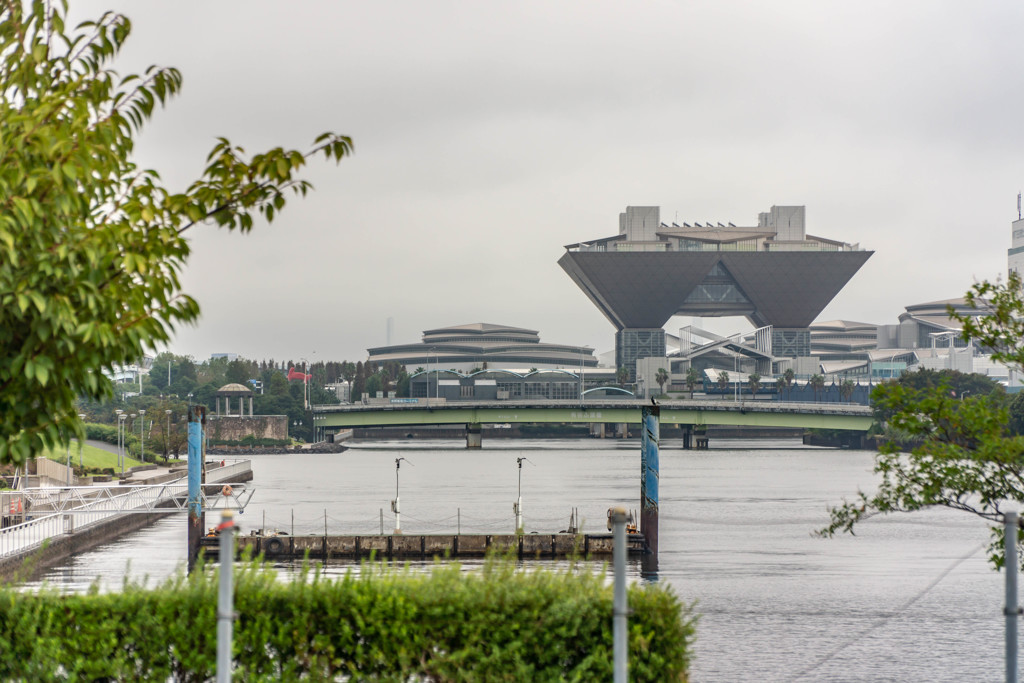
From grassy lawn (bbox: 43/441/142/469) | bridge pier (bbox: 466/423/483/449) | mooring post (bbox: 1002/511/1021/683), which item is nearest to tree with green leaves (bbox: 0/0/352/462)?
mooring post (bbox: 1002/511/1021/683)

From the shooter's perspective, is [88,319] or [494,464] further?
[494,464]

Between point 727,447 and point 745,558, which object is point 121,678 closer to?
point 745,558

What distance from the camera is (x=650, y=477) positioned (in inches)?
1775

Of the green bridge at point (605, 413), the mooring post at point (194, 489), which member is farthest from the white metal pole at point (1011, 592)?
the green bridge at point (605, 413)

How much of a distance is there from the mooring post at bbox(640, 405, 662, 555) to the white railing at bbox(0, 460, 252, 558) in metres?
19.7

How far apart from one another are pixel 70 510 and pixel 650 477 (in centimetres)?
2304

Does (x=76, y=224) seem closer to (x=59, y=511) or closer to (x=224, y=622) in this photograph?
(x=224, y=622)

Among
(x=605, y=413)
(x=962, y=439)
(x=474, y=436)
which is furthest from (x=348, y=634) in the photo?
(x=474, y=436)

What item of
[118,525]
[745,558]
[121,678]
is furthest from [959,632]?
[118,525]

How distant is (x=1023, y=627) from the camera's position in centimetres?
3288

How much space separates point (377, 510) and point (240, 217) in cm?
5892

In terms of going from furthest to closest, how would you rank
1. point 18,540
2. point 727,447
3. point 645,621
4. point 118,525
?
point 727,447, point 118,525, point 18,540, point 645,621

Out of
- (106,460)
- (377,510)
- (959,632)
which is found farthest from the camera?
(106,460)

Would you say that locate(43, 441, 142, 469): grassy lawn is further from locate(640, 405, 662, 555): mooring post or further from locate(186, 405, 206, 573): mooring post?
locate(640, 405, 662, 555): mooring post
